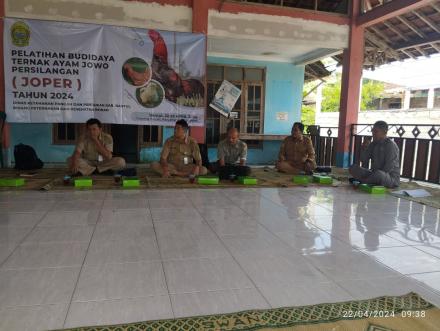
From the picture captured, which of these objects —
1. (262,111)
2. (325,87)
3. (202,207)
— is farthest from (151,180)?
(325,87)

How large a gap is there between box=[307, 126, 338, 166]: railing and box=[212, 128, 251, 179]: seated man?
287cm

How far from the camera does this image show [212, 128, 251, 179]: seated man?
5.60m

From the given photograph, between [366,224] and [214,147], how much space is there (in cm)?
561

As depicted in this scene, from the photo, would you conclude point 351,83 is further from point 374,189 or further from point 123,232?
point 123,232

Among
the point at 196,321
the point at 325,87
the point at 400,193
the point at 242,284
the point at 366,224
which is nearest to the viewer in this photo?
the point at 196,321

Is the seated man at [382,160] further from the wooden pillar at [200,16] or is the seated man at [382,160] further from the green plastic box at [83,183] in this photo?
the green plastic box at [83,183]

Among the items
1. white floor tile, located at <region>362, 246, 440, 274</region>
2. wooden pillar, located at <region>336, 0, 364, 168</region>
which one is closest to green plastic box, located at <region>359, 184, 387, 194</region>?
white floor tile, located at <region>362, 246, 440, 274</region>

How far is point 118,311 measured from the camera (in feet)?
5.60

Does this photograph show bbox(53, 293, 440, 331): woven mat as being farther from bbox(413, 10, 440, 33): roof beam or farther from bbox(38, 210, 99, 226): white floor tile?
bbox(413, 10, 440, 33): roof beam

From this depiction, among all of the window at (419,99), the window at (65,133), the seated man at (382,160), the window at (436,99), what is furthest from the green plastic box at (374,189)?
the window at (419,99)

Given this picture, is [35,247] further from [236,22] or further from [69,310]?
[236,22]

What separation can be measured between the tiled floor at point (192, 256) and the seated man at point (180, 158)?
1.38 m

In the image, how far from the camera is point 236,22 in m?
6.39

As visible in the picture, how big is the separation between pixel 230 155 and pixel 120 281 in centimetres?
408
